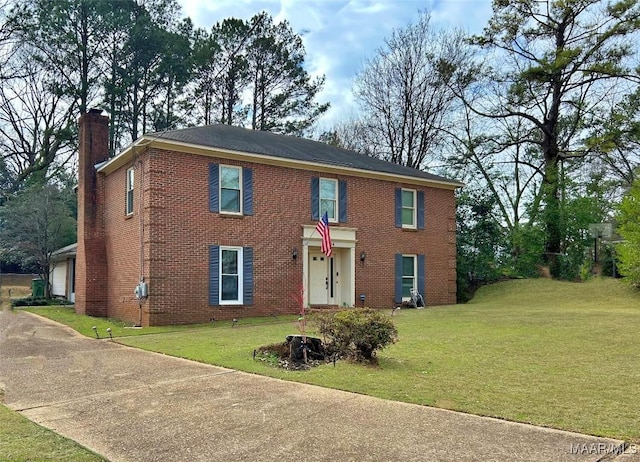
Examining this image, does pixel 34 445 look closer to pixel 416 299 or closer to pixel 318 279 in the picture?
pixel 318 279

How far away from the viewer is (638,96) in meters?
26.5

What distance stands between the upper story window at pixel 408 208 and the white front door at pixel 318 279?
3.72 m

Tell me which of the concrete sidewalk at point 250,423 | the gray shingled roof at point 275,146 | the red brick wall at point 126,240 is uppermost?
the gray shingled roof at point 275,146

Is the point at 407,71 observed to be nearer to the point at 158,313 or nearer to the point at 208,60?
the point at 208,60

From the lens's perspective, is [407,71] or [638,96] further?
[407,71]

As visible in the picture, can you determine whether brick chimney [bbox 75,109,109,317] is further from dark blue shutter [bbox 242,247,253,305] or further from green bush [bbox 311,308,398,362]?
green bush [bbox 311,308,398,362]

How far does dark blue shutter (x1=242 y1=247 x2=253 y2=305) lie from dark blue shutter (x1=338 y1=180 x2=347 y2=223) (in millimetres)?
3755

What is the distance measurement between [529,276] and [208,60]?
21647 mm

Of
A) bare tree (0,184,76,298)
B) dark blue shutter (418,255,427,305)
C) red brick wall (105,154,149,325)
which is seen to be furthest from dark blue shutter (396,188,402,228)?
bare tree (0,184,76,298)

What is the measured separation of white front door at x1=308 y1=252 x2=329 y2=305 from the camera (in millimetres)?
18422

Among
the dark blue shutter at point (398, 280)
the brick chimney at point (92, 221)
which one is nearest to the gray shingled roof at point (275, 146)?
the dark blue shutter at point (398, 280)

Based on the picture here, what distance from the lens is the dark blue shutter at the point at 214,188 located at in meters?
15.6

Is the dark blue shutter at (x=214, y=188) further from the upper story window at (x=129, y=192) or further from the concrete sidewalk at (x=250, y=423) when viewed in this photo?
the concrete sidewalk at (x=250, y=423)

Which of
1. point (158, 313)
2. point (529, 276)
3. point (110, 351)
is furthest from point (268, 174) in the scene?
point (529, 276)
